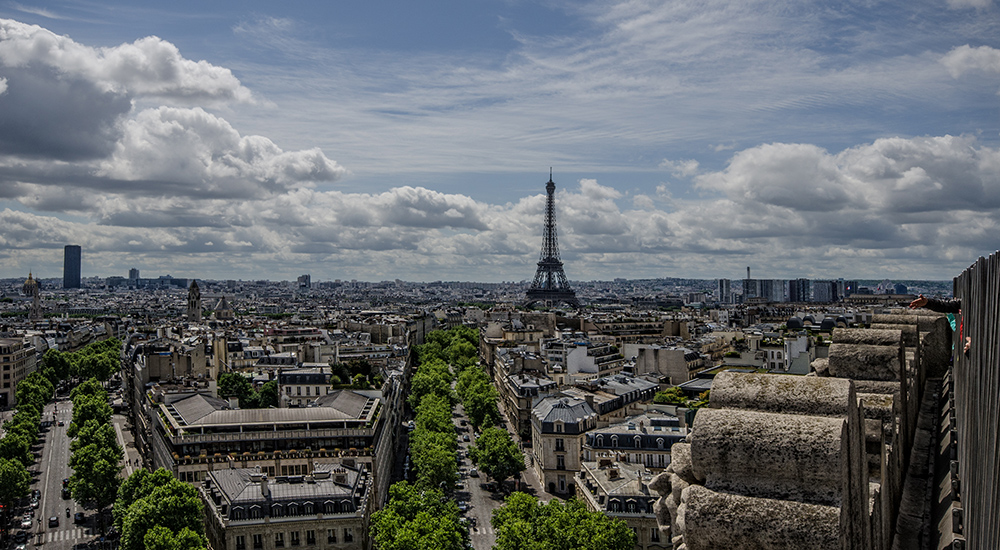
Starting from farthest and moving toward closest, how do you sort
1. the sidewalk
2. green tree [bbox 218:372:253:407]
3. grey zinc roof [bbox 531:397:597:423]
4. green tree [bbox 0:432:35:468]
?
green tree [bbox 218:372:253:407] < the sidewalk < green tree [bbox 0:432:35:468] < grey zinc roof [bbox 531:397:597:423]

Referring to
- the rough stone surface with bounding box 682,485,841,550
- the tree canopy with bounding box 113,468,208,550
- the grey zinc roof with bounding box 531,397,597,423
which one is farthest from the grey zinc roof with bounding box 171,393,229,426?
the rough stone surface with bounding box 682,485,841,550

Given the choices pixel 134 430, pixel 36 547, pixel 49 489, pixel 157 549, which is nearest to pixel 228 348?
pixel 134 430

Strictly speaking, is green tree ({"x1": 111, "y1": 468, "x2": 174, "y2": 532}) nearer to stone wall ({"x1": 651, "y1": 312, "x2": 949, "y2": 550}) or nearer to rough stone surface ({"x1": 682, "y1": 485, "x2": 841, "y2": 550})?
stone wall ({"x1": 651, "y1": 312, "x2": 949, "y2": 550})

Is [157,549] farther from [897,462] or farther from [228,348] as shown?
[228,348]

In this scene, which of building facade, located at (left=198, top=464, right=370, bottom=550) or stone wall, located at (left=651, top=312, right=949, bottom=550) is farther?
building facade, located at (left=198, top=464, right=370, bottom=550)

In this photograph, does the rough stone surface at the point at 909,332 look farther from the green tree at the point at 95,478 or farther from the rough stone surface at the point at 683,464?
the green tree at the point at 95,478

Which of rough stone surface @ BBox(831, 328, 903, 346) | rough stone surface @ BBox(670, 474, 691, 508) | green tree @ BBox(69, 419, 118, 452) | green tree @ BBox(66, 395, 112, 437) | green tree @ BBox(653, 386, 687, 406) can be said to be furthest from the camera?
green tree @ BBox(66, 395, 112, 437)

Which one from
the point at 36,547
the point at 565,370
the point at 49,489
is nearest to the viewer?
the point at 36,547
